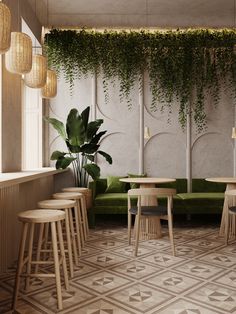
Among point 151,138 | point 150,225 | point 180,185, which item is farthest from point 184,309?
point 151,138

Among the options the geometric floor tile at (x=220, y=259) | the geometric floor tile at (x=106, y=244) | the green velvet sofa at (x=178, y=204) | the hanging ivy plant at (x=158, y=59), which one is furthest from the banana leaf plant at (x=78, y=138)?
the geometric floor tile at (x=220, y=259)

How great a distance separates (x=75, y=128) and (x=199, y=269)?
262cm

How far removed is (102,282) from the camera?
2.93 m

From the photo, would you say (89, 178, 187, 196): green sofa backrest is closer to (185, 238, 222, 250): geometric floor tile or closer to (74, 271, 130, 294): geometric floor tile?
(185, 238, 222, 250): geometric floor tile

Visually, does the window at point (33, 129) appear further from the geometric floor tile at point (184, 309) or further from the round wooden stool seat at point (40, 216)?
the geometric floor tile at point (184, 309)

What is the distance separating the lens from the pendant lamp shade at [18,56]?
2881 millimetres

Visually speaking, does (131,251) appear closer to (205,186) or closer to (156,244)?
(156,244)

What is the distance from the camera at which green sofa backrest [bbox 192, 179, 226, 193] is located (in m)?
5.77

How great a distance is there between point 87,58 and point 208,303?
175 inches

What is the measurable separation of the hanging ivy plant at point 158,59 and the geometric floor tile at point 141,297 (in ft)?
12.0

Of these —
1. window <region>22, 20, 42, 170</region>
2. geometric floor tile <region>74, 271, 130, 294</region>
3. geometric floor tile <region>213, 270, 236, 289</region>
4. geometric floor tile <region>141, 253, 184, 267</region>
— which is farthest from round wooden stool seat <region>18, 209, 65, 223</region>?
window <region>22, 20, 42, 170</region>

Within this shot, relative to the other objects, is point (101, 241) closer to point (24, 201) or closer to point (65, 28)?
Answer: point (24, 201)

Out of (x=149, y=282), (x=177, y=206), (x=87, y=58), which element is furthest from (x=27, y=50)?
(x=177, y=206)

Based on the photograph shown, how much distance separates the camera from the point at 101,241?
4.37 meters
